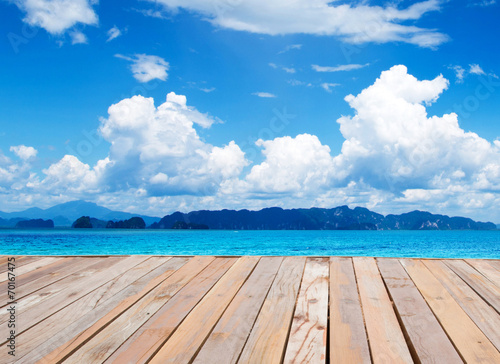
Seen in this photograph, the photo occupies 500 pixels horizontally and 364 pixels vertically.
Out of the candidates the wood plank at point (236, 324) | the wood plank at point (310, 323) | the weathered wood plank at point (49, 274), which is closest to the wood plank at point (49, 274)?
the weathered wood plank at point (49, 274)

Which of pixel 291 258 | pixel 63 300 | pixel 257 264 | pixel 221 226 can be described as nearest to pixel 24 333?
pixel 63 300

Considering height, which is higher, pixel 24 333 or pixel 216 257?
pixel 216 257

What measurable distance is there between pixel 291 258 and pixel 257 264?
444 millimetres

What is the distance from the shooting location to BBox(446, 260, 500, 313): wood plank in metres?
2.88

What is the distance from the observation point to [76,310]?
2678 mm

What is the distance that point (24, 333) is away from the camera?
2.27 m

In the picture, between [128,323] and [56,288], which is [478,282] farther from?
[56,288]

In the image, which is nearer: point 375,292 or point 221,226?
point 375,292

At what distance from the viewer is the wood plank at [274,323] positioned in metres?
1.90

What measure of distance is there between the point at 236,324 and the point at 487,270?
9.08 ft

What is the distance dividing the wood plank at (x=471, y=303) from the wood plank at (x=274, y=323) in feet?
3.55

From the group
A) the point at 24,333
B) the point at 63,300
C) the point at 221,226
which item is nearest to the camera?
the point at 24,333

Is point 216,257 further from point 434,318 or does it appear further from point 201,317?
point 434,318

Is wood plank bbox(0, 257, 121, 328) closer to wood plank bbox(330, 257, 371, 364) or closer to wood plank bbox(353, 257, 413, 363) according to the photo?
wood plank bbox(330, 257, 371, 364)
